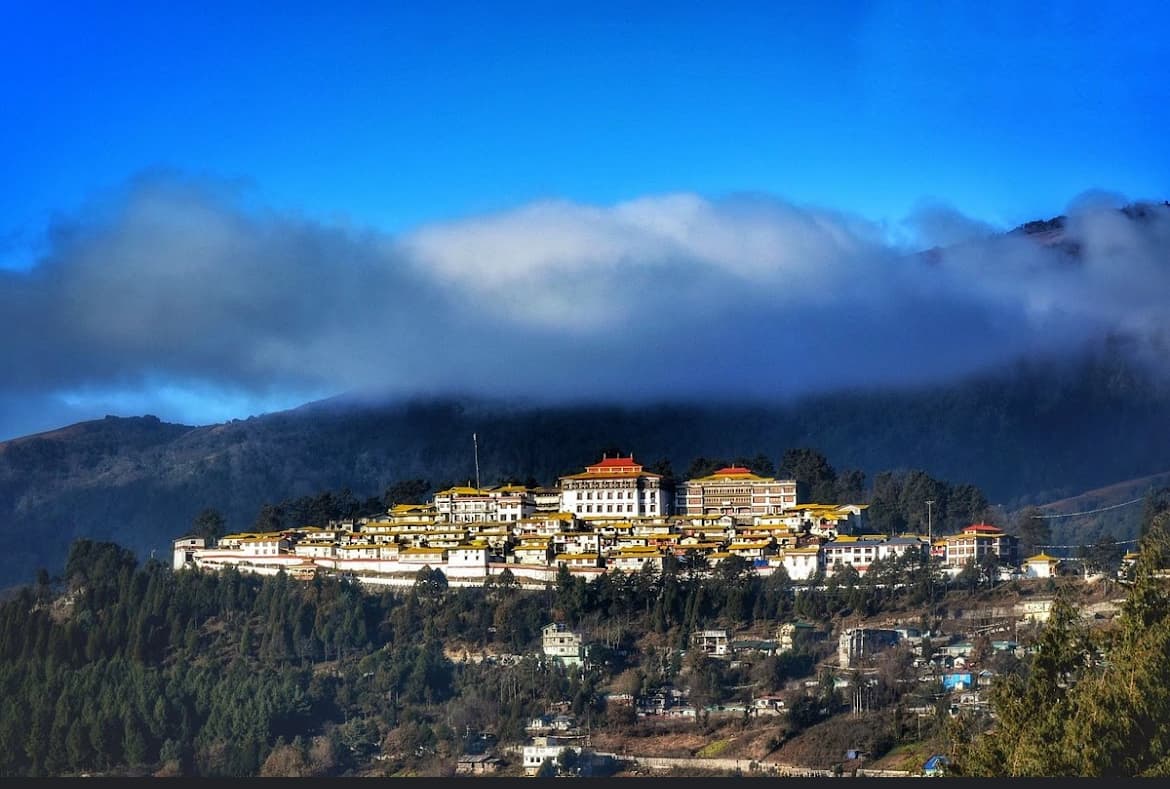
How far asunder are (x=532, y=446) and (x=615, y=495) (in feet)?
122

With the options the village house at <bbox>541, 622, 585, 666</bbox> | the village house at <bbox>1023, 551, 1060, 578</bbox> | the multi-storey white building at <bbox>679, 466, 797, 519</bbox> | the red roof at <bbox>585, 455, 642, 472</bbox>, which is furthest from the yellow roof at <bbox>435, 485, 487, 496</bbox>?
the village house at <bbox>1023, 551, 1060, 578</bbox>

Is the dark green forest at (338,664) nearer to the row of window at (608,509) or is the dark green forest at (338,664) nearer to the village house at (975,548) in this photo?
the village house at (975,548)

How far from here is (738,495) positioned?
61750 mm

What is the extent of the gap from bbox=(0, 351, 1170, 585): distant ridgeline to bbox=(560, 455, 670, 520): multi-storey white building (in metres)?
28.3

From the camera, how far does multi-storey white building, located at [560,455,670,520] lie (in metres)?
60.9

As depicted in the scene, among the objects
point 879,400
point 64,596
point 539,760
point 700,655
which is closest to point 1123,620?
point 539,760

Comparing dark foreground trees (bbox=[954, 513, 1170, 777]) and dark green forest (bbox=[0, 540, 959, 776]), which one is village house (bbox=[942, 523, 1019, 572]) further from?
dark foreground trees (bbox=[954, 513, 1170, 777])

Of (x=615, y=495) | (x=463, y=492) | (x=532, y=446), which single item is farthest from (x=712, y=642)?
(x=532, y=446)

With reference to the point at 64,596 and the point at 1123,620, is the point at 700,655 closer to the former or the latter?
the point at 64,596

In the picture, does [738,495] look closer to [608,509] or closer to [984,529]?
[608,509]

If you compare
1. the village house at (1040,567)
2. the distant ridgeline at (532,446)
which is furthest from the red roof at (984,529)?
the distant ridgeline at (532,446)

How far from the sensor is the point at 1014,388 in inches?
4719

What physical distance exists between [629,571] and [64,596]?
20862mm

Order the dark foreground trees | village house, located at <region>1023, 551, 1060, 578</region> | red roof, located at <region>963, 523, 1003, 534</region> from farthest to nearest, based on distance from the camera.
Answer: red roof, located at <region>963, 523, 1003, 534</region>
village house, located at <region>1023, 551, 1060, 578</region>
the dark foreground trees
